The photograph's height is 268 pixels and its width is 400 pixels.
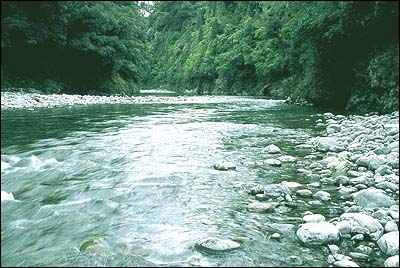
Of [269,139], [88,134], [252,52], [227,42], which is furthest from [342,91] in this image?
[227,42]

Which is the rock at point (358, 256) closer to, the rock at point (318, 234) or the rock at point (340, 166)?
the rock at point (318, 234)

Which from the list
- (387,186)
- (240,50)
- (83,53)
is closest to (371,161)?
(387,186)

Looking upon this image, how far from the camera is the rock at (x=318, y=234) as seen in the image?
10.0 feet

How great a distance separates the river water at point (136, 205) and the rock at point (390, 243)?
507 millimetres

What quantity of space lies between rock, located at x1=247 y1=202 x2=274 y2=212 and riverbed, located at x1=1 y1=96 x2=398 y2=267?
0.04 meters

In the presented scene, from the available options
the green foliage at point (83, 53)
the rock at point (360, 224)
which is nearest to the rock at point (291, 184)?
the rock at point (360, 224)

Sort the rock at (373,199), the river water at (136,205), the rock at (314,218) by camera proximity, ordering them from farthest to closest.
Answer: the rock at (373,199) < the rock at (314,218) < the river water at (136,205)

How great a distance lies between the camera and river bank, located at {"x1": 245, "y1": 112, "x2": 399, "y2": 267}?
2.99m

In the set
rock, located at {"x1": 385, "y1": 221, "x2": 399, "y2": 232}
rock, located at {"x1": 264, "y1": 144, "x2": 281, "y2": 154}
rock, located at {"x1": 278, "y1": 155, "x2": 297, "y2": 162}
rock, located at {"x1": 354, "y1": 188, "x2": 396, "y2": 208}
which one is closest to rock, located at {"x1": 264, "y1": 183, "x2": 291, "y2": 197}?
rock, located at {"x1": 354, "y1": 188, "x2": 396, "y2": 208}

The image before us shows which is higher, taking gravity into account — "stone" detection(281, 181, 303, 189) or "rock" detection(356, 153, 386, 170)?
"rock" detection(356, 153, 386, 170)

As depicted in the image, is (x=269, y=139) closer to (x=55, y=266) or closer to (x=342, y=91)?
(x=55, y=266)

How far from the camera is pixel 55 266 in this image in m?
2.54

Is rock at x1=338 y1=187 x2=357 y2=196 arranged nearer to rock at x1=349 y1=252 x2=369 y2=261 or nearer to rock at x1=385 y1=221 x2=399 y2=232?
rock at x1=385 y1=221 x2=399 y2=232

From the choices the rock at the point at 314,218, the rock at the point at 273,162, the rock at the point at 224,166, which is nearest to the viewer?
the rock at the point at 314,218
